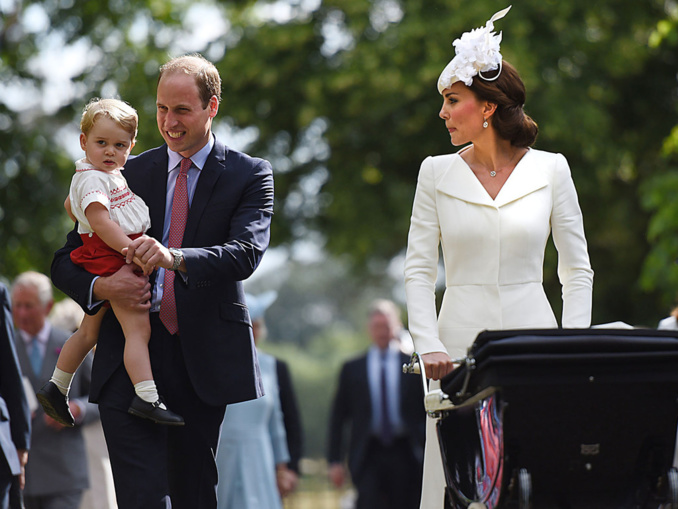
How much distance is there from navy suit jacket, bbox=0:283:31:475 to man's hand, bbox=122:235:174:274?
7.13ft

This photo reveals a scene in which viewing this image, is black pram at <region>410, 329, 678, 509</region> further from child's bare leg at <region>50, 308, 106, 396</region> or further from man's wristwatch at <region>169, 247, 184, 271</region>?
child's bare leg at <region>50, 308, 106, 396</region>

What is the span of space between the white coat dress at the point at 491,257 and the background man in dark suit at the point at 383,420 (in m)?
6.16

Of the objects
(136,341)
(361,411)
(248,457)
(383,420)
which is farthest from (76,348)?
(361,411)

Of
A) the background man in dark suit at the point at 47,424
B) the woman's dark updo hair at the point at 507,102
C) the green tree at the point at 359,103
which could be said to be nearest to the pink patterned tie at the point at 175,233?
the woman's dark updo hair at the point at 507,102

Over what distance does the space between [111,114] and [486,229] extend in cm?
166

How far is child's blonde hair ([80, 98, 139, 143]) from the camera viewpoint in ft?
16.5

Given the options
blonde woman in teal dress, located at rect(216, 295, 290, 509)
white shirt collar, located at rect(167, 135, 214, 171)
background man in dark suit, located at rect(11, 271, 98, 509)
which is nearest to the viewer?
white shirt collar, located at rect(167, 135, 214, 171)

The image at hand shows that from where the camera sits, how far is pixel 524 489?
4.02 meters

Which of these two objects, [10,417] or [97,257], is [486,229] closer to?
[97,257]

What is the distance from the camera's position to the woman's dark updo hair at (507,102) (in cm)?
525

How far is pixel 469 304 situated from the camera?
518 centimetres

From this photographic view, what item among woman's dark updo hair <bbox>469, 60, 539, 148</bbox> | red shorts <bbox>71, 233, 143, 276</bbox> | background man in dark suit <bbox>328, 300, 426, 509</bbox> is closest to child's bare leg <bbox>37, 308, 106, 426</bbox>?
red shorts <bbox>71, 233, 143, 276</bbox>

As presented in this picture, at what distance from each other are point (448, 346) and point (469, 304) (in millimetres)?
202

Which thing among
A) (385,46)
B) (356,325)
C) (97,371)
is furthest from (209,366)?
(356,325)
